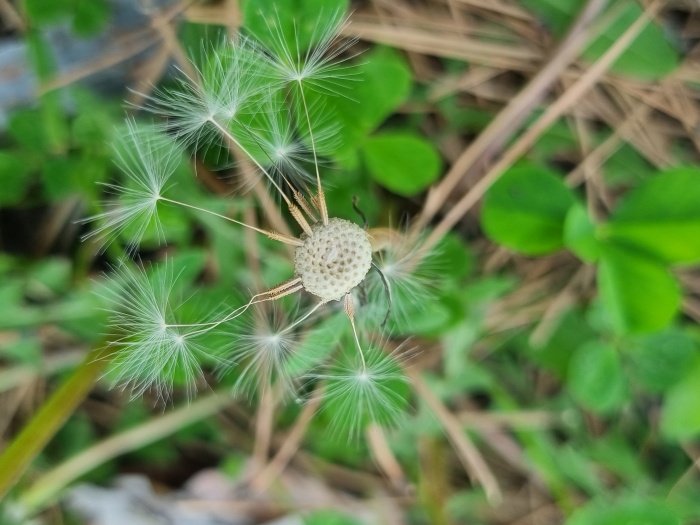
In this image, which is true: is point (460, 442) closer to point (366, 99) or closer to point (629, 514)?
point (629, 514)

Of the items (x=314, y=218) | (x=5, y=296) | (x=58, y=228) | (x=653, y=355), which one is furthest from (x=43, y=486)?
(x=653, y=355)

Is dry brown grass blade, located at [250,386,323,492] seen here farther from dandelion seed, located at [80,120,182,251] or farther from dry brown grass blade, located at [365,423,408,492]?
dandelion seed, located at [80,120,182,251]

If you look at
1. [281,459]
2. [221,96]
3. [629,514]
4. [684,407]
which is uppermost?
[221,96]

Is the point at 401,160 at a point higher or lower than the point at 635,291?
higher

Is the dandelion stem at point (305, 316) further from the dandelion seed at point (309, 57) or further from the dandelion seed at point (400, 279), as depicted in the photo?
the dandelion seed at point (309, 57)

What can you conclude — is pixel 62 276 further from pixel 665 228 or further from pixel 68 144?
pixel 665 228

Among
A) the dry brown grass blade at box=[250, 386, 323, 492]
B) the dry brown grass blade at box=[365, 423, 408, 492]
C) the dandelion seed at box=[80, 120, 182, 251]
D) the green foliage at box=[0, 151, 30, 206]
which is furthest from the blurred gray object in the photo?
the dry brown grass blade at box=[365, 423, 408, 492]

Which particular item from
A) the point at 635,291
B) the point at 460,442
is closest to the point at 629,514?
the point at 460,442
